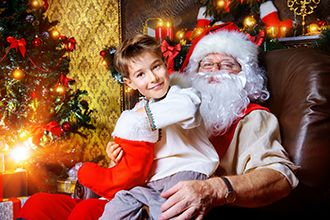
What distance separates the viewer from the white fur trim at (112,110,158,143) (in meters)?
1.43

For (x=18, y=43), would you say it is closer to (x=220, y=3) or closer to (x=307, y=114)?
(x=220, y=3)

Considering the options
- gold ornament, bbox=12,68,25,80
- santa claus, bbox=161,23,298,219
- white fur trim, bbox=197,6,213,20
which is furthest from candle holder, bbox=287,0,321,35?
gold ornament, bbox=12,68,25,80

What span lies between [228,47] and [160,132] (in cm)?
104

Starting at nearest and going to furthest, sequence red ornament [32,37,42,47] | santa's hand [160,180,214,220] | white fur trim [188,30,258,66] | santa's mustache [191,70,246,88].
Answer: santa's hand [160,180,214,220]
santa's mustache [191,70,246,88]
white fur trim [188,30,258,66]
red ornament [32,37,42,47]

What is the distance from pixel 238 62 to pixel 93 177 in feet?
3.91

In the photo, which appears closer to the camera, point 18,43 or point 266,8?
point 18,43

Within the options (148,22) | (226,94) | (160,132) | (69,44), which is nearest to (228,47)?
(226,94)

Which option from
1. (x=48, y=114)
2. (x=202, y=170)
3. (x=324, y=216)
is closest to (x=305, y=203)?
(x=324, y=216)

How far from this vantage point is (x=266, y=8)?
4367 millimetres

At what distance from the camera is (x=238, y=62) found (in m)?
2.34

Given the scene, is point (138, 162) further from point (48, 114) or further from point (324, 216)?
point (48, 114)

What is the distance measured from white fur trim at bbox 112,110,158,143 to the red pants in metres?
0.41

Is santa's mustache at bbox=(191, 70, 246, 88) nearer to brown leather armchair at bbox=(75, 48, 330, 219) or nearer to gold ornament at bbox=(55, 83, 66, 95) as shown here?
brown leather armchair at bbox=(75, 48, 330, 219)

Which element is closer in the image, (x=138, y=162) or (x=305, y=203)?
(x=138, y=162)
